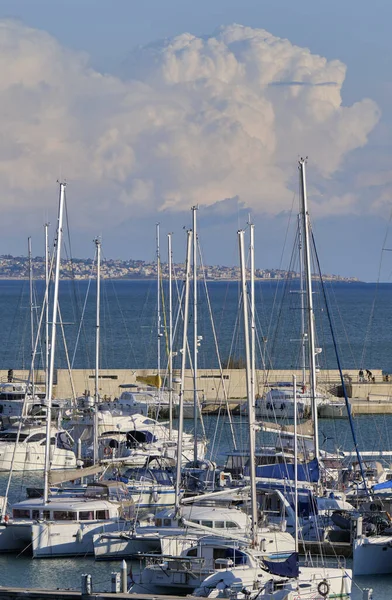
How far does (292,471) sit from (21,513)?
7.70 metres

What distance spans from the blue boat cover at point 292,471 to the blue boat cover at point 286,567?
8319 millimetres

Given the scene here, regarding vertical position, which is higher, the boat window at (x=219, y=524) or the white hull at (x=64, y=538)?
the boat window at (x=219, y=524)

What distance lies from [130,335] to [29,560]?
333 feet

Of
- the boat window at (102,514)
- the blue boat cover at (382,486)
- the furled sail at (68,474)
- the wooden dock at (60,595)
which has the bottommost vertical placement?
the wooden dock at (60,595)

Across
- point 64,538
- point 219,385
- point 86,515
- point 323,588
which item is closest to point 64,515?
point 86,515

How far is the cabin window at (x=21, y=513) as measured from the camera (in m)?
31.9

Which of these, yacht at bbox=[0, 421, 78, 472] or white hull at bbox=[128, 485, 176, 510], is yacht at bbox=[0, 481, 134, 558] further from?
yacht at bbox=[0, 421, 78, 472]

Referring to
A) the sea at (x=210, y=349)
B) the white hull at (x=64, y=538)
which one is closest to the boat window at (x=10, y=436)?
the sea at (x=210, y=349)

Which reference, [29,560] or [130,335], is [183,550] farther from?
[130,335]

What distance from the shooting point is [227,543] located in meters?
27.8

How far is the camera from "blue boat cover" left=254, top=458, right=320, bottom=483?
34.9m

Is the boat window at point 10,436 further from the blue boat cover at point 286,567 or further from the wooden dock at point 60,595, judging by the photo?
the blue boat cover at point 286,567

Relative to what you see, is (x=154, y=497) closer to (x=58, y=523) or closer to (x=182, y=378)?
(x=182, y=378)

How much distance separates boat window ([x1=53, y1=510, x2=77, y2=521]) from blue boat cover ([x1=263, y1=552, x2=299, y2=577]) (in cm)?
693
